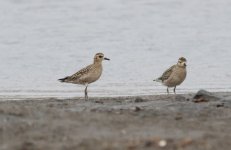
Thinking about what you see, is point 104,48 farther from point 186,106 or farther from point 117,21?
point 186,106

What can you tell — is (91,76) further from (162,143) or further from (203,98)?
(162,143)

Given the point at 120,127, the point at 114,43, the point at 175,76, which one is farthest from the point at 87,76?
the point at 114,43

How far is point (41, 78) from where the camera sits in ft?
57.0

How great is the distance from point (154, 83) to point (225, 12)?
420 inches

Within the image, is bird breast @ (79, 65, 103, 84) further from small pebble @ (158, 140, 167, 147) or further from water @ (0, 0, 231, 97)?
small pebble @ (158, 140, 167, 147)

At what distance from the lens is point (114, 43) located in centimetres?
2166

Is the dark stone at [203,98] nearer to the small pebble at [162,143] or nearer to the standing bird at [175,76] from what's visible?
the standing bird at [175,76]

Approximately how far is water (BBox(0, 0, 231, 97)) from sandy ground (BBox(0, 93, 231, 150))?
4.19 meters

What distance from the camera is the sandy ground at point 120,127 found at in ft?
28.2

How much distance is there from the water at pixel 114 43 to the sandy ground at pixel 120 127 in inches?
165

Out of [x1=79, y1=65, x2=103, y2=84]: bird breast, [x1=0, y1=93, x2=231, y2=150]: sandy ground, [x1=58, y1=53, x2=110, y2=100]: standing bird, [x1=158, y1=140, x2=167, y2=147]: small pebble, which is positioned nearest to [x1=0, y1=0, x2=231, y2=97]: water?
[x1=58, y1=53, x2=110, y2=100]: standing bird

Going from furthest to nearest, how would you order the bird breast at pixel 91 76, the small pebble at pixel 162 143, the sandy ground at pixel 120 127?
the bird breast at pixel 91 76, the sandy ground at pixel 120 127, the small pebble at pixel 162 143

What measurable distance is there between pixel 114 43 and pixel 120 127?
39.8 ft

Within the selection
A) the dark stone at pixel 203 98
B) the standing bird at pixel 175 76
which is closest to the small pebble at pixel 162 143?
the dark stone at pixel 203 98
